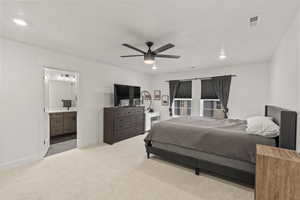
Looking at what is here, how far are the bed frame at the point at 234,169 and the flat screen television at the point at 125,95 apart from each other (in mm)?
2029

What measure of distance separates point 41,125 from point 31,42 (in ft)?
6.07

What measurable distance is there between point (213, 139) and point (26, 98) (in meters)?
3.94

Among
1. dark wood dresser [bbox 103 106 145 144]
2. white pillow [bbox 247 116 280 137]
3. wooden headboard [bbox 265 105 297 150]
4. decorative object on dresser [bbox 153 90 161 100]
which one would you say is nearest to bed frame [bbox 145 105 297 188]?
wooden headboard [bbox 265 105 297 150]

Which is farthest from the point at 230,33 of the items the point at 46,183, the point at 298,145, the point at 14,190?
the point at 14,190

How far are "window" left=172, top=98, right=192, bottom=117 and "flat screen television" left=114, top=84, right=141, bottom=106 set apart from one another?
1.88m

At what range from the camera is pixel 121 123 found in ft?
14.8

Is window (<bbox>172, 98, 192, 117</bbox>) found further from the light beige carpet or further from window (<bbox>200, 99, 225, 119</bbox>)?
the light beige carpet

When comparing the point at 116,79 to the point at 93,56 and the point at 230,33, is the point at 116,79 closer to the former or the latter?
the point at 93,56

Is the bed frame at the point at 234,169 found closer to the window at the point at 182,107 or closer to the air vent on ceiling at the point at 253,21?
the air vent on ceiling at the point at 253,21

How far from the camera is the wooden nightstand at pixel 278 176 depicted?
122 centimetres

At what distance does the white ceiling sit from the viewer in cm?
165

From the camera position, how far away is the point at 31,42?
2.85 m

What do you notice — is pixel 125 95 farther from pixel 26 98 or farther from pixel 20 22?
pixel 20 22

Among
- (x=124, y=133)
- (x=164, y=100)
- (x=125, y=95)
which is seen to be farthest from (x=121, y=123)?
(x=164, y=100)
